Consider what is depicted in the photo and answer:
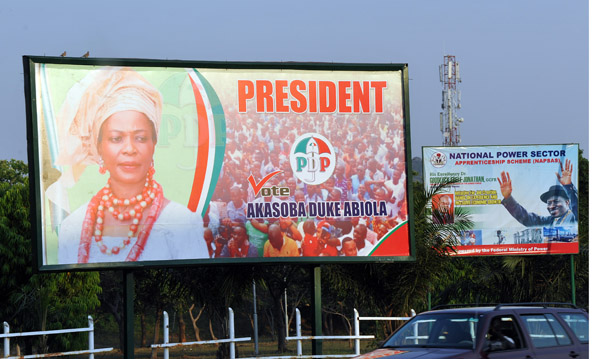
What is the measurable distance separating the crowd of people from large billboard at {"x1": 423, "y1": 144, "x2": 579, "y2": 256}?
712 inches

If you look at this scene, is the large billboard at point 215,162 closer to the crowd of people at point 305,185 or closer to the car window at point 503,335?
the crowd of people at point 305,185

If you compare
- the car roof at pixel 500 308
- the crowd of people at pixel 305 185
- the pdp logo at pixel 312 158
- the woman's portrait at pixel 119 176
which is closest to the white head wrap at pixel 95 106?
the woman's portrait at pixel 119 176

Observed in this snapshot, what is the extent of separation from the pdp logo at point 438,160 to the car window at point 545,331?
25.3 m

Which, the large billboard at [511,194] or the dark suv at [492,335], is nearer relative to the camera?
the dark suv at [492,335]

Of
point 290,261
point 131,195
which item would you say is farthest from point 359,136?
point 131,195

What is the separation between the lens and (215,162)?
18.2m

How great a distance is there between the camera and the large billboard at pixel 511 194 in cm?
3691

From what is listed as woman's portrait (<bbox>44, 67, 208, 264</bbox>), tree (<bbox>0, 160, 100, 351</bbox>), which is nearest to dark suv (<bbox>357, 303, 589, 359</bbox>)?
woman's portrait (<bbox>44, 67, 208, 264</bbox>)

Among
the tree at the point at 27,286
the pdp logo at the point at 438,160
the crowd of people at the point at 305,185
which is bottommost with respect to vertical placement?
the tree at the point at 27,286

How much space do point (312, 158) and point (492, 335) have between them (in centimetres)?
842

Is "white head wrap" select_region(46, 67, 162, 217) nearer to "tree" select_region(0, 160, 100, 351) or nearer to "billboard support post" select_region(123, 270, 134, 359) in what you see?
"billboard support post" select_region(123, 270, 134, 359)

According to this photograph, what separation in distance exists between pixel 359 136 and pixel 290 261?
2979mm

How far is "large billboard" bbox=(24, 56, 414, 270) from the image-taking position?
17328mm
